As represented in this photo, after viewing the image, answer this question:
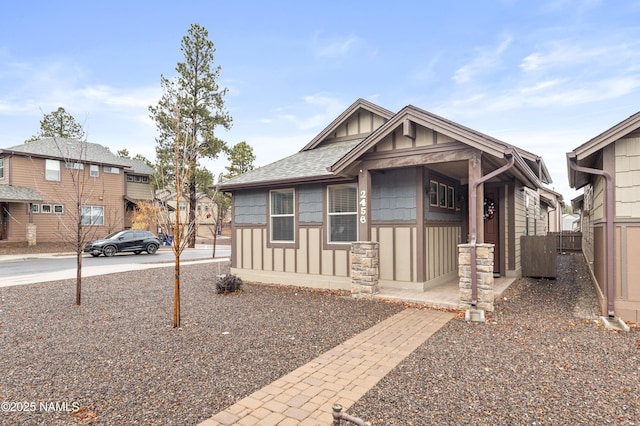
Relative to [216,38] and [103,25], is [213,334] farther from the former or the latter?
[216,38]

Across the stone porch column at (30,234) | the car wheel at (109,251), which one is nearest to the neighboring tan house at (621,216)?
the car wheel at (109,251)

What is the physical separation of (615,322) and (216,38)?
27112 mm

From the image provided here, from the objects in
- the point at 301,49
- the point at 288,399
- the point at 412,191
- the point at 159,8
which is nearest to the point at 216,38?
the point at 301,49

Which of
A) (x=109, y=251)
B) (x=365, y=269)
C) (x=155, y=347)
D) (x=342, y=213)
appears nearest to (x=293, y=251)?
(x=342, y=213)

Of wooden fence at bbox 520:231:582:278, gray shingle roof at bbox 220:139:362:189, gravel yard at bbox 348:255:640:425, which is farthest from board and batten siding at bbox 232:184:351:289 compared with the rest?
wooden fence at bbox 520:231:582:278

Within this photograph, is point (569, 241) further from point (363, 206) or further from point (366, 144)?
point (366, 144)

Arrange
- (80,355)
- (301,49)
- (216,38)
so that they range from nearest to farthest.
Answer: (80,355), (301,49), (216,38)

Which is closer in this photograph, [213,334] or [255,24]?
[213,334]

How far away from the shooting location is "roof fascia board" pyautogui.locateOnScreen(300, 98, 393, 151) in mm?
10477

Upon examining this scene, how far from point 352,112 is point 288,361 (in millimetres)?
8805

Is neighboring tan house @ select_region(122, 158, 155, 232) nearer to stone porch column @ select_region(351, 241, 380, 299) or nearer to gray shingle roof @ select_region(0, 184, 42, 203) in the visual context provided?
gray shingle roof @ select_region(0, 184, 42, 203)

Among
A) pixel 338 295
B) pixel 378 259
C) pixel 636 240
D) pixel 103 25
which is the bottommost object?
pixel 338 295

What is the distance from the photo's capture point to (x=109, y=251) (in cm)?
1922

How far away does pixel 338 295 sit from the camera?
7918mm
